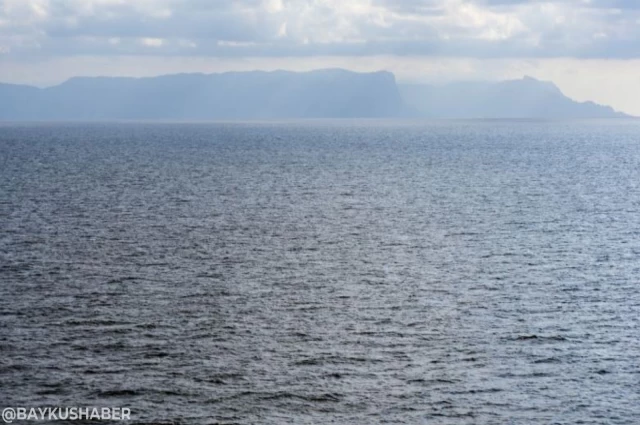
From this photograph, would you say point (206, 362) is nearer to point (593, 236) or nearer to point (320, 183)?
point (593, 236)

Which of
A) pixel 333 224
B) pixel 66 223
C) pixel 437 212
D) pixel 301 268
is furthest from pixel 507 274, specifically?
pixel 66 223

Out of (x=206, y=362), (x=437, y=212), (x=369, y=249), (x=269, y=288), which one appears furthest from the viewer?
(x=437, y=212)

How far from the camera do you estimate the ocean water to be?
3975cm

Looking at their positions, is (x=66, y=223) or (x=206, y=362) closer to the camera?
Answer: (x=206, y=362)

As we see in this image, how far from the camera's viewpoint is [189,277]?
61.7 m

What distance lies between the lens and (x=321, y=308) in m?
54.4

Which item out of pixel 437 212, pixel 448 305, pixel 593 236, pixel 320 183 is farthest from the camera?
pixel 320 183

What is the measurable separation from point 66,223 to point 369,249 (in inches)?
1201

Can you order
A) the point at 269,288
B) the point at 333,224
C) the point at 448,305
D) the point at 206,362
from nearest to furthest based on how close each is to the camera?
the point at 206,362 < the point at 448,305 < the point at 269,288 < the point at 333,224

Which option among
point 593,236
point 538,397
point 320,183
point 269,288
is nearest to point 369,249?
point 269,288

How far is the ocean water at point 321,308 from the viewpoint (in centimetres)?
3975

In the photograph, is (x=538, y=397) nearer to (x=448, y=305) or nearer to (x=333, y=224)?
(x=448, y=305)

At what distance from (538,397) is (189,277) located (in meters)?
29.5

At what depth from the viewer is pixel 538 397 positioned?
131 feet
